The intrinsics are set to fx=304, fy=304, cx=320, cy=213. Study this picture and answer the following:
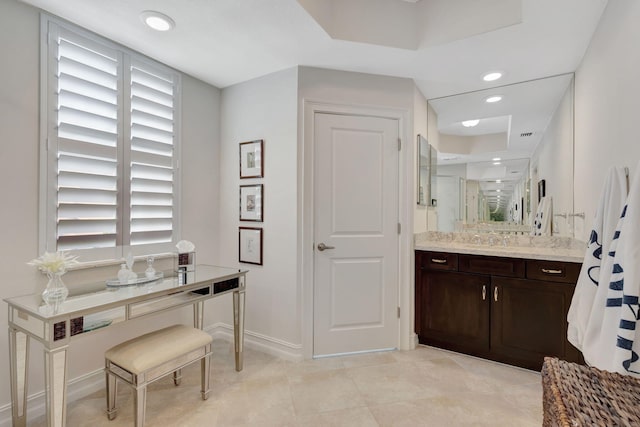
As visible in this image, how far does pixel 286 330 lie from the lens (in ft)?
8.57

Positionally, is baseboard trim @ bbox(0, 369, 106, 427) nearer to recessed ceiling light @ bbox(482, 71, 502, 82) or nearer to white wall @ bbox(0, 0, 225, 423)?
white wall @ bbox(0, 0, 225, 423)

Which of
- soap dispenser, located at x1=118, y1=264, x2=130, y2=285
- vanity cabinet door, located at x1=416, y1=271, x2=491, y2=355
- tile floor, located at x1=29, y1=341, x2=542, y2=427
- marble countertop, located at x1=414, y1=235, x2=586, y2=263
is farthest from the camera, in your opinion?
vanity cabinet door, located at x1=416, y1=271, x2=491, y2=355

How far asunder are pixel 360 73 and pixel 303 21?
84 centimetres

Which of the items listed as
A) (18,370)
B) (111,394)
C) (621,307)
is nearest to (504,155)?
(621,307)

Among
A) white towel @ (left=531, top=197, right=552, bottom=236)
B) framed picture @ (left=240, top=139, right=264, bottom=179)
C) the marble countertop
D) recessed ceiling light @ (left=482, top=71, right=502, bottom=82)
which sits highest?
recessed ceiling light @ (left=482, top=71, right=502, bottom=82)

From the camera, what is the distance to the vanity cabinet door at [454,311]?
100 inches

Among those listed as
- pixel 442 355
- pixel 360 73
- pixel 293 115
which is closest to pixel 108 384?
pixel 293 115

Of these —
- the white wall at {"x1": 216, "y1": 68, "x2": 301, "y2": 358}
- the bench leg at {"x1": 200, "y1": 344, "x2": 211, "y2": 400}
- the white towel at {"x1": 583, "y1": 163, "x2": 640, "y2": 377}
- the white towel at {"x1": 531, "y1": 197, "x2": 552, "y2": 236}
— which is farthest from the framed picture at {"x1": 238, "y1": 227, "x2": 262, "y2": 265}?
the white towel at {"x1": 531, "y1": 197, "x2": 552, "y2": 236}

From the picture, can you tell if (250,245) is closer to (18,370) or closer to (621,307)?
(18,370)

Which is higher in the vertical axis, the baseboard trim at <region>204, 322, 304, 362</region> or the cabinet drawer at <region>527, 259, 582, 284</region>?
the cabinet drawer at <region>527, 259, 582, 284</region>

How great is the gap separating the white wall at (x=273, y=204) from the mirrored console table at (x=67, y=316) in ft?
1.96

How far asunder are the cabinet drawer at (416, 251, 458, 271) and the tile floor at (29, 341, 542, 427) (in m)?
0.76

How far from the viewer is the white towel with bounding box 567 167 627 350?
149 cm

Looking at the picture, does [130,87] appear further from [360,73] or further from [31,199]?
[360,73]
